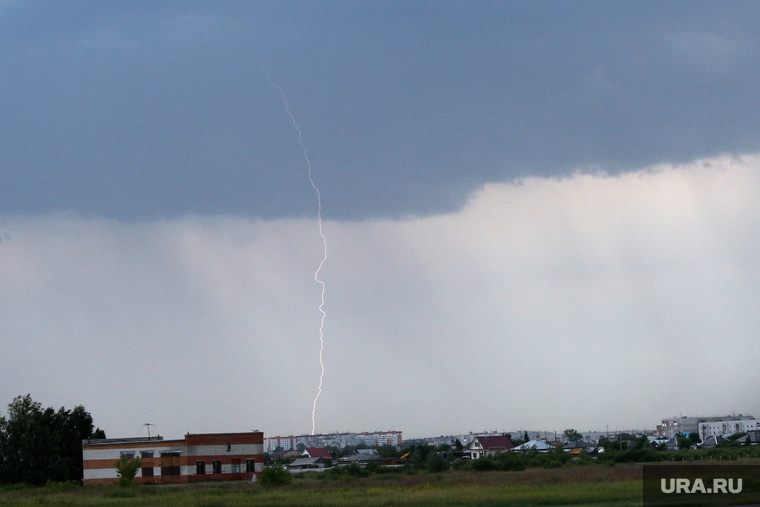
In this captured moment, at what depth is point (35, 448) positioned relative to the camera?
3073 inches

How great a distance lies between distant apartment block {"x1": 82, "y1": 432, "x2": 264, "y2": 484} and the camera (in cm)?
7406

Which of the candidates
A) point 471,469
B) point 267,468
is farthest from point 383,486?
point 471,469

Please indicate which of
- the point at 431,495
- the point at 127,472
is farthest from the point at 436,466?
the point at 431,495

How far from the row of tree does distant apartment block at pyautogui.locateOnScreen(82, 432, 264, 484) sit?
500 cm

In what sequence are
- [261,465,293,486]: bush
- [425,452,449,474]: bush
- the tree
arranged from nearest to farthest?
[261,465,293,486]: bush
the tree
[425,452,449,474]: bush

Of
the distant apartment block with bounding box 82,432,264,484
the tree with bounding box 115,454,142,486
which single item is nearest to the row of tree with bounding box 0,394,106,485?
the distant apartment block with bounding box 82,432,264,484

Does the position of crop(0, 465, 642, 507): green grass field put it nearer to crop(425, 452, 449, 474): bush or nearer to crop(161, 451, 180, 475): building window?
crop(161, 451, 180, 475): building window

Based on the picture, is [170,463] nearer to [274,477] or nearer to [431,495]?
[274,477]

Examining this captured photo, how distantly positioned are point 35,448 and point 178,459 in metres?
14.9

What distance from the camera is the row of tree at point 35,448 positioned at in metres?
77.6

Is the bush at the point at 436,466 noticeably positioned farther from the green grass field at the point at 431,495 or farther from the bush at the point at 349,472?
the green grass field at the point at 431,495

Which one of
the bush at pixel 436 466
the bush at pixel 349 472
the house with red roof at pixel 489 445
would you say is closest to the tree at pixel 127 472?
the bush at pixel 349 472

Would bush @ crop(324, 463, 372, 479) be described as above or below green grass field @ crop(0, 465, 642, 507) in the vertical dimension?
below

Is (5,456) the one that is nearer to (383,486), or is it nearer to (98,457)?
(98,457)
